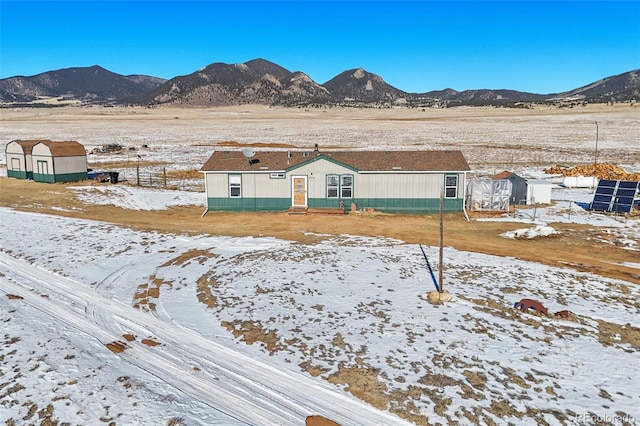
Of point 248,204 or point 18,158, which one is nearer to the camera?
point 248,204

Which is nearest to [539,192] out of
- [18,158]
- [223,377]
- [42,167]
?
[223,377]

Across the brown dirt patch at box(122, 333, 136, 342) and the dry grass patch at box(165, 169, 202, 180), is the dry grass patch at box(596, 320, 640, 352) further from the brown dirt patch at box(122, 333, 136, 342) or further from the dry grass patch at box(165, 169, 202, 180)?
the dry grass patch at box(165, 169, 202, 180)

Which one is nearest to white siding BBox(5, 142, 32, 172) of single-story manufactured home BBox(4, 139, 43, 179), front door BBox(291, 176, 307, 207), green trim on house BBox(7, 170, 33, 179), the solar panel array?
single-story manufactured home BBox(4, 139, 43, 179)

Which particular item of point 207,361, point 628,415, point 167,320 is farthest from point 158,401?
point 628,415

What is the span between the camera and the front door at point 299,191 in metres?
27.7

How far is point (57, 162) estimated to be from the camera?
3653cm

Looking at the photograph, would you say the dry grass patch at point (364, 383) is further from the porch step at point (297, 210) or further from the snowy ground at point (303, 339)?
the porch step at point (297, 210)

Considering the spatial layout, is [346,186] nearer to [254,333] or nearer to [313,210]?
[313,210]

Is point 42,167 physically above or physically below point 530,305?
above

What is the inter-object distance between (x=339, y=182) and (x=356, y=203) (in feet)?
5.55

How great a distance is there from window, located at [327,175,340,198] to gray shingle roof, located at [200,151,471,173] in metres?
1.10

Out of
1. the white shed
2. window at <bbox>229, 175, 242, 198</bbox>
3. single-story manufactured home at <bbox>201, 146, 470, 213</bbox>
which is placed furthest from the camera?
the white shed

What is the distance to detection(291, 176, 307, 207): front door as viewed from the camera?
27.7m

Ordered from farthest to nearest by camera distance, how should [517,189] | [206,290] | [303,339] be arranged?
[517,189], [206,290], [303,339]
